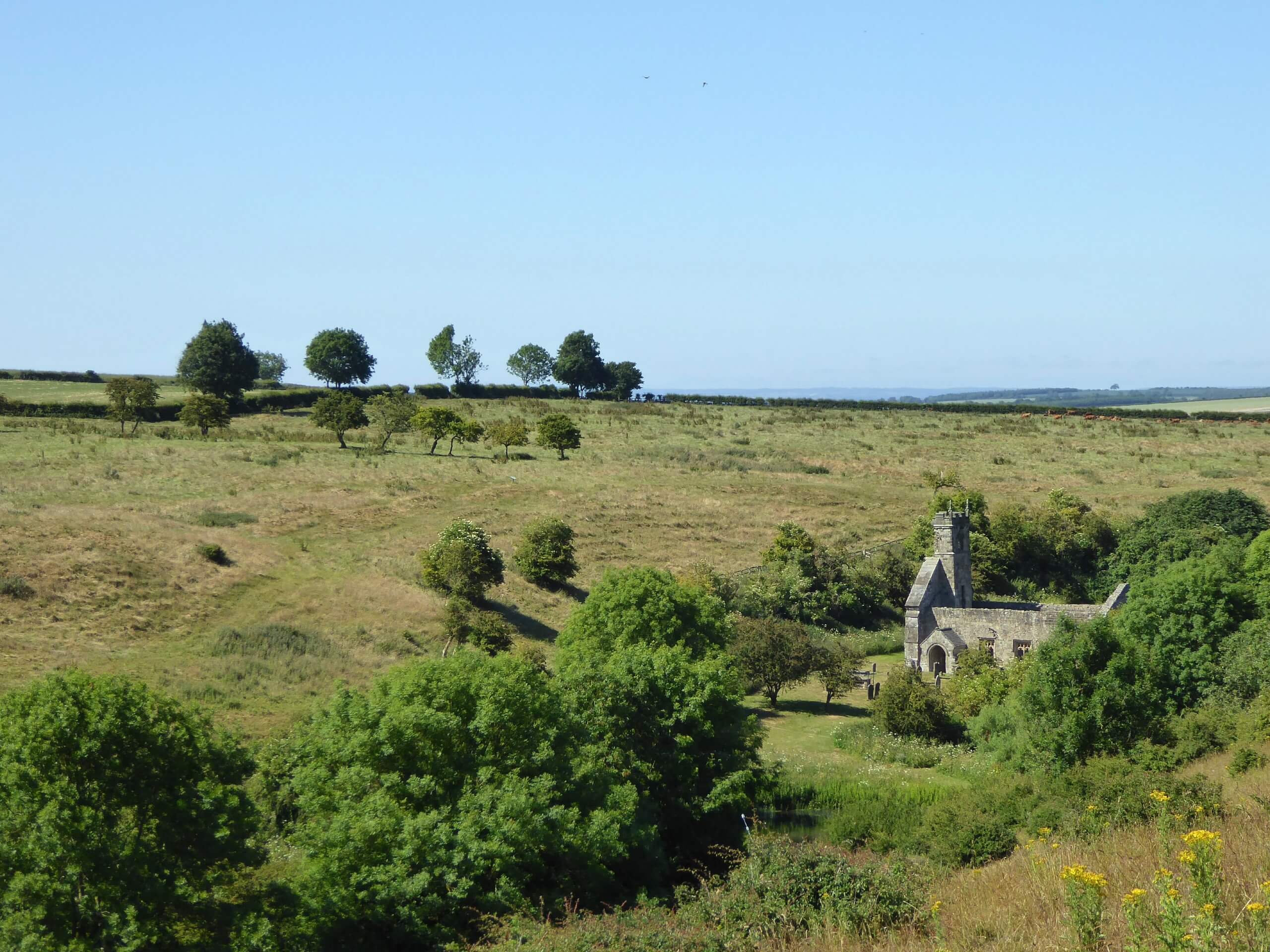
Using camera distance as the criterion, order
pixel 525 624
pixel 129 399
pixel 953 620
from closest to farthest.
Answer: pixel 953 620 → pixel 525 624 → pixel 129 399

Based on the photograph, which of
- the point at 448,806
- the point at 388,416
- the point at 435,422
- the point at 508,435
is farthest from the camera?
the point at 508,435

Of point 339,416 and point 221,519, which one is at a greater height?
point 339,416

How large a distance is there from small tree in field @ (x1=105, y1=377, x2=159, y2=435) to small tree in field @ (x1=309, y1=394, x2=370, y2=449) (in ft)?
38.5

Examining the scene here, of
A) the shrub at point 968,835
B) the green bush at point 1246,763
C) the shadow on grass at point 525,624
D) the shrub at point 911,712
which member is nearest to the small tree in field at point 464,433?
the shadow on grass at point 525,624

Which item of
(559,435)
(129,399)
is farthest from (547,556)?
(129,399)

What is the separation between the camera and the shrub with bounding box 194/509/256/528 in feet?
173

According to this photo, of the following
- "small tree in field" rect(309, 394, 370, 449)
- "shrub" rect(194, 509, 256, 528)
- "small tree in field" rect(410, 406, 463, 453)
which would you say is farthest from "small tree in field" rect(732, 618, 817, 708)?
"small tree in field" rect(309, 394, 370, 449)

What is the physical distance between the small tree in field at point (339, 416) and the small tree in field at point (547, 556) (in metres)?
29.0

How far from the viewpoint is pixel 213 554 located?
46125mm

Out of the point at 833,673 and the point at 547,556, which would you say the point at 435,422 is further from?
the point at 833,673

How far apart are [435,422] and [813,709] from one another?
142 feet

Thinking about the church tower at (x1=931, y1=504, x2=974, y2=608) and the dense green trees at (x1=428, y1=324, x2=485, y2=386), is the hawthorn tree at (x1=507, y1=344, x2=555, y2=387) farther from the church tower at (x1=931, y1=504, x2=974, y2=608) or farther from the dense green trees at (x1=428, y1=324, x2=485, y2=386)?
the church tower at (x1=931, y1=504, x2=974, y2=608)

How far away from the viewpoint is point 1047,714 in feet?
102

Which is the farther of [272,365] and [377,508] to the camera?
[272,365]
